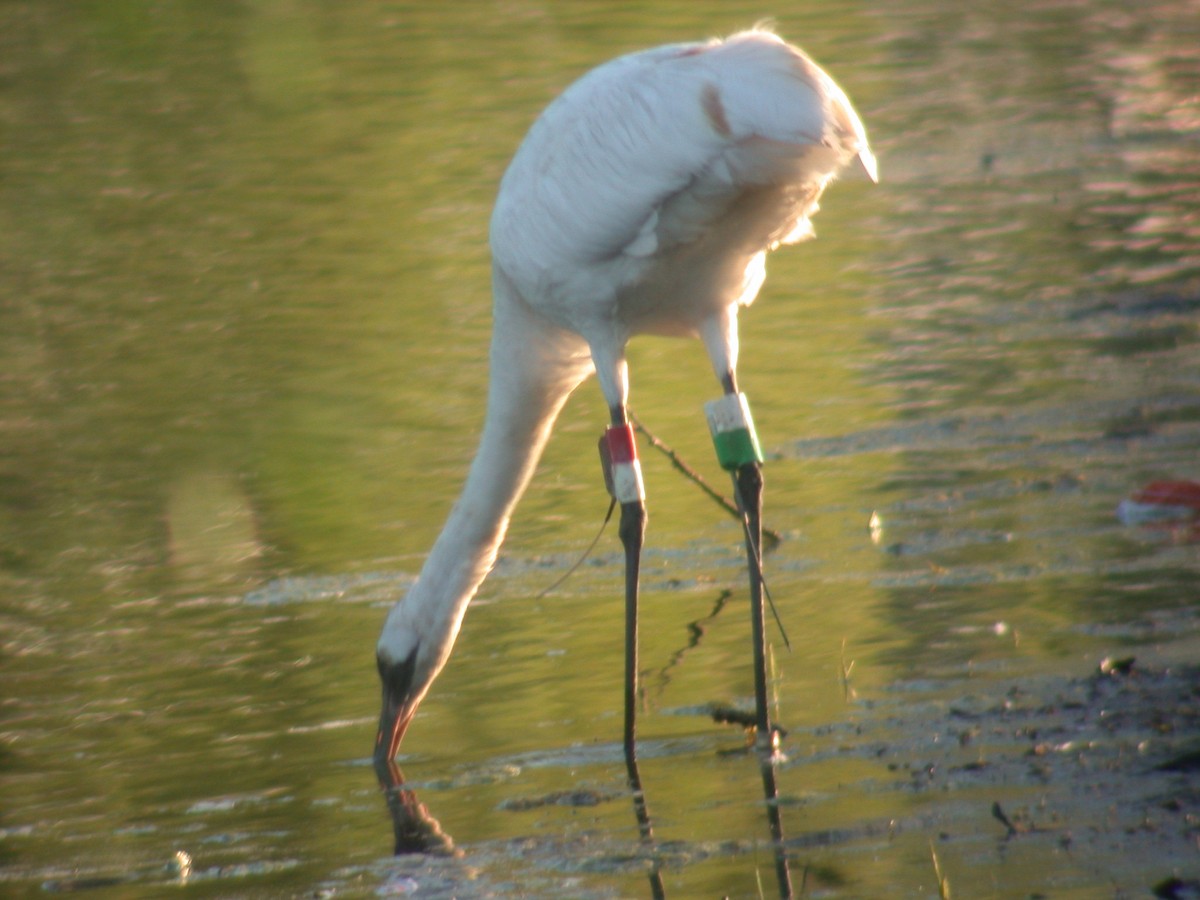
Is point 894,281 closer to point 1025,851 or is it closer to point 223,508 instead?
point 223,508

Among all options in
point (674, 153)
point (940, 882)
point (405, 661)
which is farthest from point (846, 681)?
point (940, 882)

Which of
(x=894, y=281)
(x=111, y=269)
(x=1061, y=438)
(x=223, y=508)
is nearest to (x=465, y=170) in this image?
(x=111, y=269)

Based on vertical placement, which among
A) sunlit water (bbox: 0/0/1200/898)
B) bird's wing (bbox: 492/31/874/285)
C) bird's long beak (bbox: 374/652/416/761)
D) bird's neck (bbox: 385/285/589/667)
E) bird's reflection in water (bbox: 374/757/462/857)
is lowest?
sunlit water (bbox: 0/0/1200/898)

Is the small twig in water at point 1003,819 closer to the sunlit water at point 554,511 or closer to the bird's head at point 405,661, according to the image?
the sunlit water at point 554,511

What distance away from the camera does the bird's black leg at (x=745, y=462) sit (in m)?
6.88

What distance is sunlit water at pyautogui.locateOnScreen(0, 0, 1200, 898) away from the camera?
237 inches

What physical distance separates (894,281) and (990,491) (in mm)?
4697

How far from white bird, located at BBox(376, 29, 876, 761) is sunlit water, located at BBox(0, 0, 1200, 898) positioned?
1.70 feet

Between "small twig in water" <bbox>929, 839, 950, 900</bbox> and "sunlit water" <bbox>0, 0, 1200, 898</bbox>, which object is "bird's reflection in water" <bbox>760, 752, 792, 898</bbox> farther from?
"small twig in water" <bbox>929, 839, 950, 900</bbox>

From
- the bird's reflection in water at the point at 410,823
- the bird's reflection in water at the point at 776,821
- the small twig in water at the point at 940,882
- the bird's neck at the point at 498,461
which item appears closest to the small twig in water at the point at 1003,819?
the small twig in water at the point at 940,882

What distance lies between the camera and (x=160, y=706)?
7566 mm

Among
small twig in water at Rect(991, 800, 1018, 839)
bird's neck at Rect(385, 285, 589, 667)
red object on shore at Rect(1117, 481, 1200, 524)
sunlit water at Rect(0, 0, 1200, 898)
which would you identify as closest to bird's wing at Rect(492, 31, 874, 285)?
bird's neck at Rect(385, 285, 589, 667)

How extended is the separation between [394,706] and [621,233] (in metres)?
1.65

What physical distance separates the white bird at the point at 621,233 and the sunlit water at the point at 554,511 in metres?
0.52
